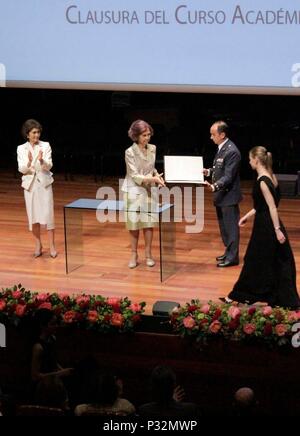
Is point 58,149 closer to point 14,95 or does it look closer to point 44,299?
point 14,95

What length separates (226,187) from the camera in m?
8.45

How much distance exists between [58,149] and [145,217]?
4.43m

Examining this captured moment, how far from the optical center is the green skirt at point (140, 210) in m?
8.39

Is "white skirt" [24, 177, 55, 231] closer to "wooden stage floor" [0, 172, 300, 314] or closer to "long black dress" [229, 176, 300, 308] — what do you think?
"wooden stage floor" [0, 172, 300, 314]

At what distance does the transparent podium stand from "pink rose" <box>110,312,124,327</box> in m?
1.60

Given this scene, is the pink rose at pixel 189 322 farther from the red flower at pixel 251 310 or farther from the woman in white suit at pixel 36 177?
the woman in white suit at pixel 36 177

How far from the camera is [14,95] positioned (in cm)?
1349

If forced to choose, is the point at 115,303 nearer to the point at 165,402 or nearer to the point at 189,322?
the point at 189,322

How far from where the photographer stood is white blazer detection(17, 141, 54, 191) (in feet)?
28.8

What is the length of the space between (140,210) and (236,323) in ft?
7.34

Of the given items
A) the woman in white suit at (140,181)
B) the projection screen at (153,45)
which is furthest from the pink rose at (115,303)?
the projection screen at (153,45)

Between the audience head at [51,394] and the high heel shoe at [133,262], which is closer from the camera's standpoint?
the audience head at [51,394]

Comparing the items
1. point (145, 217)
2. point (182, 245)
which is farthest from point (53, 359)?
point (182, 245)

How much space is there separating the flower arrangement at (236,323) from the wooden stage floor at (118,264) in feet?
2.79
